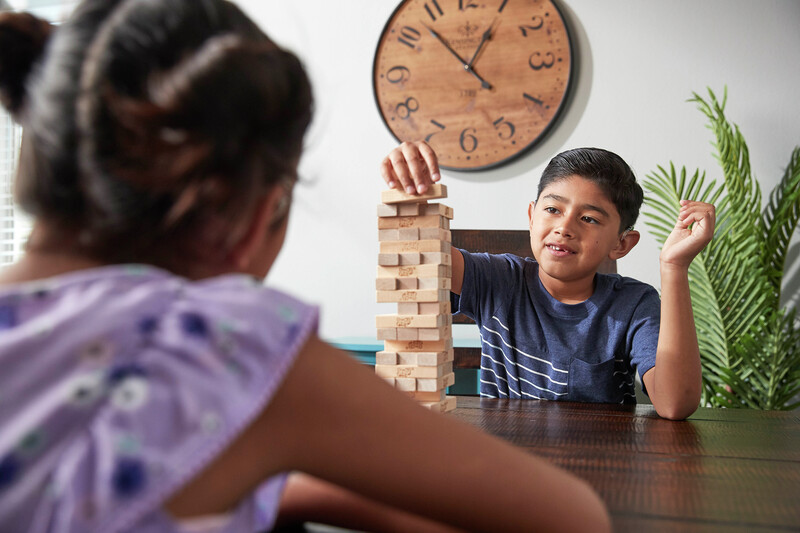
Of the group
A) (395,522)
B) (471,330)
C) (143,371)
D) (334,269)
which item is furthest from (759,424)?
(334,269)

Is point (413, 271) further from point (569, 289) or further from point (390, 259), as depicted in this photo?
point (569, 289)

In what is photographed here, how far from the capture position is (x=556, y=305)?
5.41ft

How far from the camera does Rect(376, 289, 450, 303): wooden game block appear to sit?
1.13 m

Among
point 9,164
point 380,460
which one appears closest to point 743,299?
point 380,460

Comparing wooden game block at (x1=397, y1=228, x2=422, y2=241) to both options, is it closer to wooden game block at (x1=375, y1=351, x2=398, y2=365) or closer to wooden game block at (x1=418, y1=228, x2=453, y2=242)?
wooden game block at (x1=418, y1=228, x2=453, y2=242)

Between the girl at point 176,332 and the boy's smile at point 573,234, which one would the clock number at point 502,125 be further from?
the girl at point 176,332

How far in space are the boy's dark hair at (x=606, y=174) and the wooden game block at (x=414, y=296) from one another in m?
0.68

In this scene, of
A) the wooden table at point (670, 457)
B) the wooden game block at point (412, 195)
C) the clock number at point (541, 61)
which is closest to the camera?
the wooden table at point (670, 457)

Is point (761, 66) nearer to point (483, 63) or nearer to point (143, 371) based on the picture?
point (483, 63)

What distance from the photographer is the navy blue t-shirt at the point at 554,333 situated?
1.54 meters

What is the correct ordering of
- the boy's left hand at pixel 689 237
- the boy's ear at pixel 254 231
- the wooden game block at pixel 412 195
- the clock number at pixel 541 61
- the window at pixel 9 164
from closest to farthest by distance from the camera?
the boy's ear at pixel 254 231 < the wooden game block at pixel 412 195 < the boy's left hand at pixel 689 237 < the clock number at pixel 541 61 < the window at pixel 9 164

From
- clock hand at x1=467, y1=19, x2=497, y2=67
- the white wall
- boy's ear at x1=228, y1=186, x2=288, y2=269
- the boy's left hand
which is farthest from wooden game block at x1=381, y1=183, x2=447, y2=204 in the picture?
clock hand at x1=467, y1=19, x2=497, y2=67

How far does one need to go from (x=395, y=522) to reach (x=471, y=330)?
7.85ft

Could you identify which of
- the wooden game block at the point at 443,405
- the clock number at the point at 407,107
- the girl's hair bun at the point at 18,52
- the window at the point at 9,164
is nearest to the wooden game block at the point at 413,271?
the wooden game block at the point at 443,405
